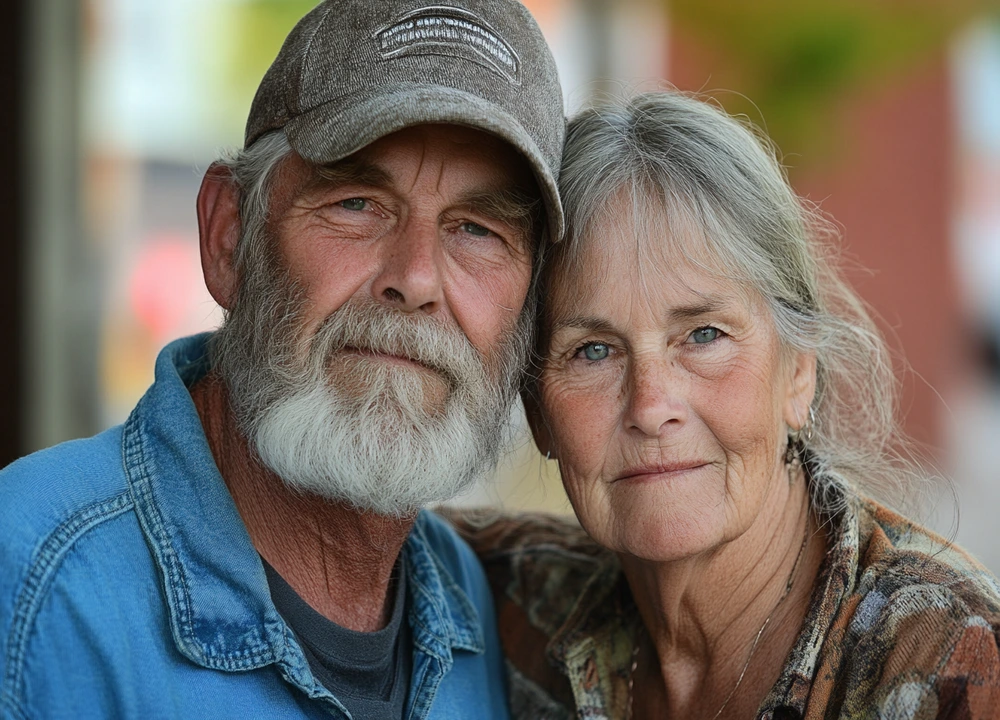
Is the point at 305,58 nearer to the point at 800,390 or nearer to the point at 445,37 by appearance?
the point at 445,37

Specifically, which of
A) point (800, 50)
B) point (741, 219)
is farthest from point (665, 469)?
point (800, 50)

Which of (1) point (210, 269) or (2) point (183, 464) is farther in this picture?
(1) point (210, 269)

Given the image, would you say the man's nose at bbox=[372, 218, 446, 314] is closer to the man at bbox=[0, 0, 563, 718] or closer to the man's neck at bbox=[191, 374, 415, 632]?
the man at bbox=[0, 0, 563, 718]

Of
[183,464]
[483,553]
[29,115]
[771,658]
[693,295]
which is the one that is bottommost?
[771,658]

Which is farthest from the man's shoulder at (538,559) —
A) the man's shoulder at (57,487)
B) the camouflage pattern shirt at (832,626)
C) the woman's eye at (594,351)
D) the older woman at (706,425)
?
the man's shoulder at (57,487)

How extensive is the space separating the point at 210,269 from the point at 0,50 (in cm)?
348

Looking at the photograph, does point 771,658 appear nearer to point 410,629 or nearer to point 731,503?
point 731,503

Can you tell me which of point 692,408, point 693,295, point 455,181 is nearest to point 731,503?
point 692,408

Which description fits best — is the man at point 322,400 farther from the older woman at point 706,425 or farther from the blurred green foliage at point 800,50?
the blurred green foliage at point 800,50

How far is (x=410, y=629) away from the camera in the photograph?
91.1 inches

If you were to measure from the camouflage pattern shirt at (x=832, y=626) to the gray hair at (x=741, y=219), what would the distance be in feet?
0.72

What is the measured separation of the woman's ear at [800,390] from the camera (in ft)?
7.27

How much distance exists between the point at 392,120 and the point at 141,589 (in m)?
0.90

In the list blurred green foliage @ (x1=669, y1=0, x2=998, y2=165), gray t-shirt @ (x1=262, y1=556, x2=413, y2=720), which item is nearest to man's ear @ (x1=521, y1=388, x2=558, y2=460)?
gray t-shirt @ (x1=262, y1=556, x2=413, y2=720)
